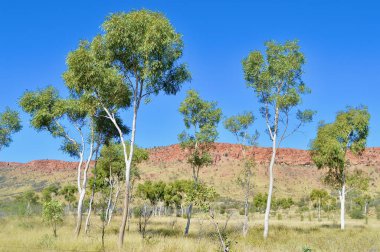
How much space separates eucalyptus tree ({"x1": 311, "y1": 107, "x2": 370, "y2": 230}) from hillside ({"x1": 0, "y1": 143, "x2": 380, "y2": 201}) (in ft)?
174

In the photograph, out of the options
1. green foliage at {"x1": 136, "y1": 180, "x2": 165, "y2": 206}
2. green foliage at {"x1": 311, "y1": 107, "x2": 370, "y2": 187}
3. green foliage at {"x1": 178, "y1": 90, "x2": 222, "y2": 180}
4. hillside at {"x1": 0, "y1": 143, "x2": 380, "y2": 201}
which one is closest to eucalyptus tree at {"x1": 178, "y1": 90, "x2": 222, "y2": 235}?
green foliage at {"x1": 178, "y1": 90, "x2": 222, "y2": 180}

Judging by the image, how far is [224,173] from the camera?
110625mm

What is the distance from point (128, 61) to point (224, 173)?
93.8 meters

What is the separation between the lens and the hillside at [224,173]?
101 metres

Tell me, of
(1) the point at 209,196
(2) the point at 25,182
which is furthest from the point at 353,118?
(2) the point at 25,182

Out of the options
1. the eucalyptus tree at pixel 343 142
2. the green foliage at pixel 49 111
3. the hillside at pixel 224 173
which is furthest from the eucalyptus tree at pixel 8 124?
the hillside at pixel 224 173

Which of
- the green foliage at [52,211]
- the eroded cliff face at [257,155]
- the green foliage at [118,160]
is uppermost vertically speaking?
the eroded cliff face at [257,155]

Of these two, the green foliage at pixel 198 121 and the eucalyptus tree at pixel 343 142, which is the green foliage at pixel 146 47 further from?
the eucalyptus tree at pixel 343 142

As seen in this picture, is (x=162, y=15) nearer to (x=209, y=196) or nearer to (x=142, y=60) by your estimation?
(x=142, y=60)

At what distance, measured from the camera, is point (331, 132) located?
3691 cm

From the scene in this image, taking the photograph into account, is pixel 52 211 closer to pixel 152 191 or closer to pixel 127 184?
pixel 127 184

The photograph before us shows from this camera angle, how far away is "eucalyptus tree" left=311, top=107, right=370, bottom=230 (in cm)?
3616

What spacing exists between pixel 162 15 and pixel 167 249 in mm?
9704

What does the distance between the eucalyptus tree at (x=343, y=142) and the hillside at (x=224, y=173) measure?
53012mm
